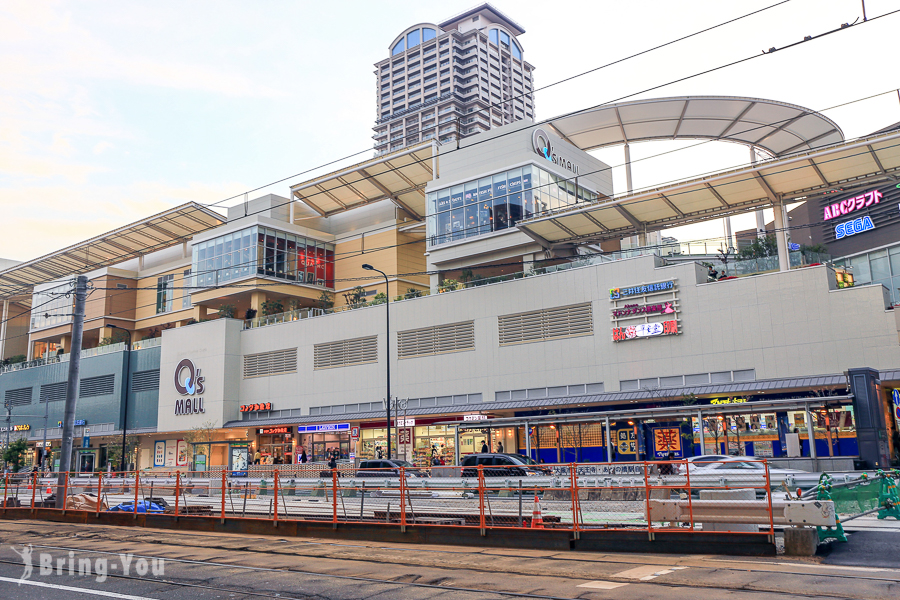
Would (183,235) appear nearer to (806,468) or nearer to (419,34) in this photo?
(806,468)

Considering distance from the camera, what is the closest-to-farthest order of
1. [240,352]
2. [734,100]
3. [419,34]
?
[734,100] → [240,352] → [419,34]

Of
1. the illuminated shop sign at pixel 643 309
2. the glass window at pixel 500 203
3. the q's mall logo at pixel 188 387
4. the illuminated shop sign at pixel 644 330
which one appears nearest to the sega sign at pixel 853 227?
→ the illuminated shop sign at pixel 643 309

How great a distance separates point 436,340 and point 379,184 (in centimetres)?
1805

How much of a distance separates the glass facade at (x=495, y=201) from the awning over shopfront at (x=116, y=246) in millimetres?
27888

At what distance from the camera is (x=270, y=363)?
58031mm

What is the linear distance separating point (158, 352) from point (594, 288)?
140 ft

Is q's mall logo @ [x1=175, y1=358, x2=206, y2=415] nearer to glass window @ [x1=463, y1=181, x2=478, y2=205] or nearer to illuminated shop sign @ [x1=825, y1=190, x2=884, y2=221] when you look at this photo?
glass window @ [x1=463, y1=181, x2=478, y2=205]

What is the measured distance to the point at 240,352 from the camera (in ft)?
198

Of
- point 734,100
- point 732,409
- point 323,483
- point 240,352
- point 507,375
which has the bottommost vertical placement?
point 323,483

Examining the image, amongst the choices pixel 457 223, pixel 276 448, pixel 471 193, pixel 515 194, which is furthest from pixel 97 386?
pixel 515 194

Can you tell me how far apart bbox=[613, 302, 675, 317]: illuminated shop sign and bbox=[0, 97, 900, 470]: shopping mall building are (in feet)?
0.40

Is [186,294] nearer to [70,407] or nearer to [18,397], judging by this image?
[18,397]

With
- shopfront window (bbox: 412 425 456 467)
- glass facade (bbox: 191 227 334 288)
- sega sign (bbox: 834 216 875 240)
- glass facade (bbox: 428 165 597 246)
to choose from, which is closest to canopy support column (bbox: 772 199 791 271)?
glass facade (bbox: 428 165 597 246)

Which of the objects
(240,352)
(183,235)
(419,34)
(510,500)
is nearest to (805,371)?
(510,500)
